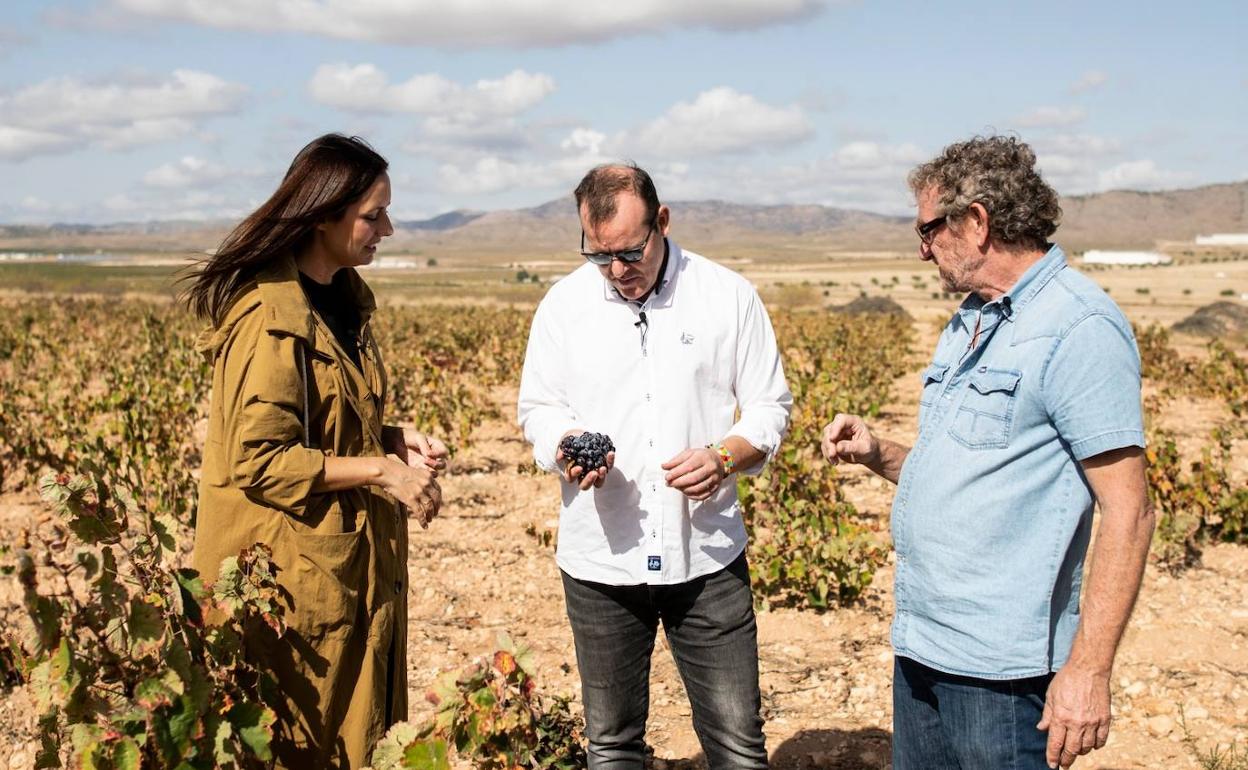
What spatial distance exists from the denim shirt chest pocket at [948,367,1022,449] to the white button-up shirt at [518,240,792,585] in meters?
0.59

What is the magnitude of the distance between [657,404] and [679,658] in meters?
0.69

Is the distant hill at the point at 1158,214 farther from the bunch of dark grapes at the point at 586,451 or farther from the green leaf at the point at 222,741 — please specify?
the green leaf at the point at 222,741

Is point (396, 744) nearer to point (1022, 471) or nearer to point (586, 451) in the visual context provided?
point (586, 451)

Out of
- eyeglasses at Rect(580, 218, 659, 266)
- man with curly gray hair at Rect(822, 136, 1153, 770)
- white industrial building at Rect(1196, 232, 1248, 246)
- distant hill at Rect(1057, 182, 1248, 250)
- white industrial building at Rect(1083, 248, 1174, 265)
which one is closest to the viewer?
man with curly gray hair at Rect(822, 136, 1153, 770)

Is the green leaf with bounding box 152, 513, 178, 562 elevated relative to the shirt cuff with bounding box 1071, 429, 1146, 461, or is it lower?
lower

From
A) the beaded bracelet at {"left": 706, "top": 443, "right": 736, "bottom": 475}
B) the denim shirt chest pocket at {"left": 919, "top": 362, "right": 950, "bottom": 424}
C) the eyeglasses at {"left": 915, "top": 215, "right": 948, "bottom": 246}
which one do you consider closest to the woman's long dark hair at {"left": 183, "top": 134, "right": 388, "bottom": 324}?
the beaded bracelet at {"left": 706, "top": 443, "right": 736, "bottom": 475}

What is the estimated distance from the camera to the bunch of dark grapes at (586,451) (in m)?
2.48

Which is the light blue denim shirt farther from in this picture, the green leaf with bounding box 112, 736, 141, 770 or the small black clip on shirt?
the green leaf with bounding box 112, 736, 141, 770

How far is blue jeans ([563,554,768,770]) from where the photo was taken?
8.73ft

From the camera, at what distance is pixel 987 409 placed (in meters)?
2.12

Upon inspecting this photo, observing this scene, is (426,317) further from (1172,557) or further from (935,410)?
(935,410)

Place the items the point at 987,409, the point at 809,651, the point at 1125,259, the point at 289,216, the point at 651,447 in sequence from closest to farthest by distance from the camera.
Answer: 1. the point at 987,409
2. the point at 289,216
3. the point at 651,447
4. the point at 809,651
5. the point at 1125,259

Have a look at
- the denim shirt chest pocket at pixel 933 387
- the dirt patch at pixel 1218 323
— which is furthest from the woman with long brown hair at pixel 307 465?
the dirt patch at pixel 1218 323

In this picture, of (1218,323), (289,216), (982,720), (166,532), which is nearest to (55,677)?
(166,532)
